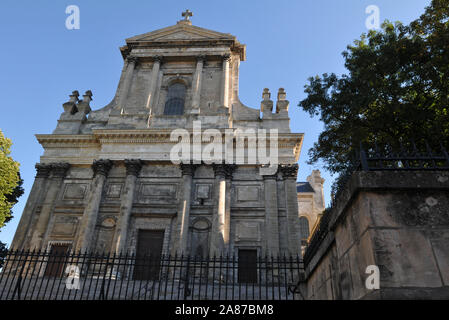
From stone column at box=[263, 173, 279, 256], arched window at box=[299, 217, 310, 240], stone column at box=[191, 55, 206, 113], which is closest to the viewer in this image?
stone column at box=[263, 173, 279, 256]

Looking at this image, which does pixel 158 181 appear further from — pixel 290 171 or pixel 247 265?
pixel 290 171

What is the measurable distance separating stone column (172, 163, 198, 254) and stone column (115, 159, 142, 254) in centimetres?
255

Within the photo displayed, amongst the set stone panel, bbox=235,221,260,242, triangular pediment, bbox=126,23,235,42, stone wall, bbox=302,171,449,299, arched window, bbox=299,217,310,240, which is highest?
triangular pediment, bbox=126,23,235,42

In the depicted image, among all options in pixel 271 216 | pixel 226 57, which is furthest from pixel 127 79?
Result: pixel 271 216

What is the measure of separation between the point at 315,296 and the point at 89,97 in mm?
20510

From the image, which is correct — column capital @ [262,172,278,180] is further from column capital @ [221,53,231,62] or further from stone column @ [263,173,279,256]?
column capital @ [221,53,231,62]

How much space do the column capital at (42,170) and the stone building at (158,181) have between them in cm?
6

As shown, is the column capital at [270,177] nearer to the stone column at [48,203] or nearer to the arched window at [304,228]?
the stone column at [48,203]

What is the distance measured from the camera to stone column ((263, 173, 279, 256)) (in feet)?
51.4

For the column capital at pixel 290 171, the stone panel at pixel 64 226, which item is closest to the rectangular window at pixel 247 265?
the column capital at pixel 290 171

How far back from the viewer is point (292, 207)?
1681 cm

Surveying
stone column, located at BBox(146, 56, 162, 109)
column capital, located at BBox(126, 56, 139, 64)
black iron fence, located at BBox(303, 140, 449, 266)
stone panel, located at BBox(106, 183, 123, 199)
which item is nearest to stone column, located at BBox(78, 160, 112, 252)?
stone panel, located at BBox(106, 183, 123, 199)

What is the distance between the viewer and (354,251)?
4.28 m
